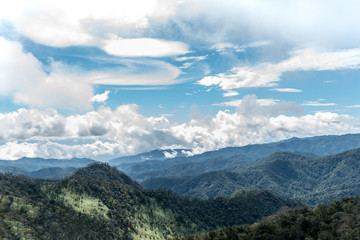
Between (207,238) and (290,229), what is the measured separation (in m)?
45.0

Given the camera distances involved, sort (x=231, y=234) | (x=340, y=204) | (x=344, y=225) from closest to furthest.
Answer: (x=344, y=225) < (x=231, y=234) < (x=340, y=204)

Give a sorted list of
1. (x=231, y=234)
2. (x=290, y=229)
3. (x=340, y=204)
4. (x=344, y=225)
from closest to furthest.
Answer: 1. (x=344, y=225)
2. (x=290, y=229)
3. (x=231, y=234)
4. (x=340, y=204)

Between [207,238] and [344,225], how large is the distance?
69686 millimetres

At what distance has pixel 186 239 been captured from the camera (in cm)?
A: 16412

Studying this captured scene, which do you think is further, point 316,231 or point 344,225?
point 316,231

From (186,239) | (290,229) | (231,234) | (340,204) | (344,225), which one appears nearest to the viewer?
(344,225)

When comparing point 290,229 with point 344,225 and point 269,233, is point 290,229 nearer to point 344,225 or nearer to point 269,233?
point 269,233

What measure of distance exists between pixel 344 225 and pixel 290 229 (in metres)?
25.0

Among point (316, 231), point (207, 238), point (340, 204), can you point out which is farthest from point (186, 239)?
point (340, 204)

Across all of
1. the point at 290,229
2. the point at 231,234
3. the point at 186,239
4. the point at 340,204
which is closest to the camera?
the point at 290,229

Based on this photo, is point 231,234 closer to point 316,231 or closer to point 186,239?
point 186,239

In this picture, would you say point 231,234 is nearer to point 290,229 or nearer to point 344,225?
point 290,229

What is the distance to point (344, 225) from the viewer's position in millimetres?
133375

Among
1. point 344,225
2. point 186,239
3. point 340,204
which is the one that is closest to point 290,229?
point 344,225
